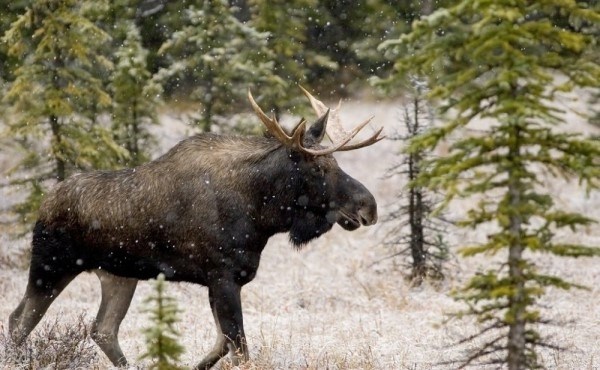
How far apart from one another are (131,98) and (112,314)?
797 cm

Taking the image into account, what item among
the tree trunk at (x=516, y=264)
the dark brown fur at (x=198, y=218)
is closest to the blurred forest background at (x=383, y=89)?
the tree trunk at (x=516, y=264)

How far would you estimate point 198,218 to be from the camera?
7637 millimetres

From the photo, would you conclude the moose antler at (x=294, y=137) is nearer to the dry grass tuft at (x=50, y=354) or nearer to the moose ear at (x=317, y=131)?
the moose ear at (x=317, y=131)

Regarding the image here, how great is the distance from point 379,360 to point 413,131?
16.7 ft

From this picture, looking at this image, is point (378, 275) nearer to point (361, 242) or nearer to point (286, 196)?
point (361, 242)

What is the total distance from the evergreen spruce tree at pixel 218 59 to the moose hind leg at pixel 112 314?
23.2ft

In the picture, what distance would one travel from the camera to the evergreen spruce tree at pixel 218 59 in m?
15.1

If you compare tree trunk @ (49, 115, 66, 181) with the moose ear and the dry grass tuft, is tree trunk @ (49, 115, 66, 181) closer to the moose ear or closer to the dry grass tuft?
the dry grass tuft

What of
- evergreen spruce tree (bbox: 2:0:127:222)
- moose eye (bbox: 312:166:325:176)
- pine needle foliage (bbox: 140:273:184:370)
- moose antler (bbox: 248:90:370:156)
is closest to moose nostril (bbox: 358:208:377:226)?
moose eye (bbox: 312:166:325:176)

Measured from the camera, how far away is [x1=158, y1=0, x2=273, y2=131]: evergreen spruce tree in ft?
49.5

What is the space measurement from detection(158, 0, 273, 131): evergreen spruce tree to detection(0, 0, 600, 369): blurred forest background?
38mm

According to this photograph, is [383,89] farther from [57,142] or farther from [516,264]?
[57,142]

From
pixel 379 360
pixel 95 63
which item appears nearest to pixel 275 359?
pixel 379 360

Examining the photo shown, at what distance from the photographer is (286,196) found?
779cm
